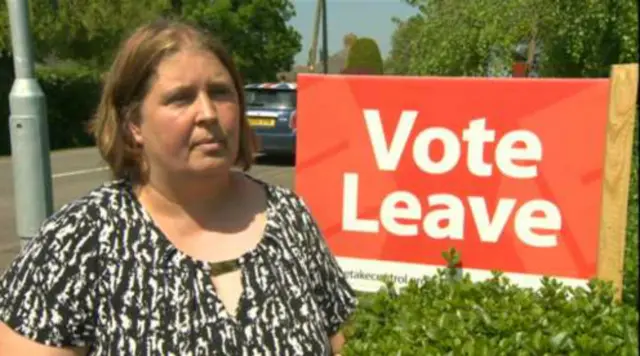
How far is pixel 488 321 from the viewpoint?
2.32m

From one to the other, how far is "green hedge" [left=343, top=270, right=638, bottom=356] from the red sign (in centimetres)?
42

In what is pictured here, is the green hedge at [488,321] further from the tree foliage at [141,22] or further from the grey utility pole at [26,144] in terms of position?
the grey utility pole at [26,144]

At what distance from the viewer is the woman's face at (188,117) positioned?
1766 mm

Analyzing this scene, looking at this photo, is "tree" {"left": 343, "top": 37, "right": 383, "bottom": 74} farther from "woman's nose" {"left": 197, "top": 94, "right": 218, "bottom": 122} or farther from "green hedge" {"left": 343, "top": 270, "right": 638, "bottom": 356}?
"woman's nose" {"left": 197, "top": 94, "right": 218, "bottom": 122}

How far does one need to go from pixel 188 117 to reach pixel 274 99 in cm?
1400

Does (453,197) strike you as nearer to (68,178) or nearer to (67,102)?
(68,178)

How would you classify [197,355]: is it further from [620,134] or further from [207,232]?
[620,134]

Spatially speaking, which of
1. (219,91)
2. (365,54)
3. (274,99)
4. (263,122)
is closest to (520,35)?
(274,99)

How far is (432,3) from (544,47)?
12.3ft

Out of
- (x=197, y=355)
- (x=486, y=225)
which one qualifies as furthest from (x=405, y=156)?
(x=197, y=355)

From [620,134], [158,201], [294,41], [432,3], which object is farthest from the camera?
[294,41]

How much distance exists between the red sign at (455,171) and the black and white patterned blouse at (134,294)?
1449mm

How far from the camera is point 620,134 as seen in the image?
298 centimetres

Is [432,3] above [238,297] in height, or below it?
above
